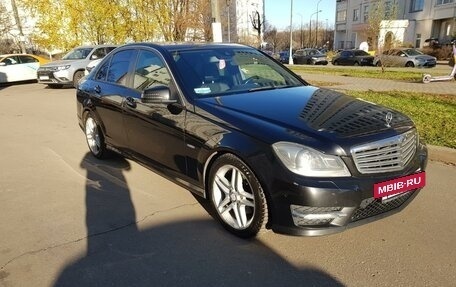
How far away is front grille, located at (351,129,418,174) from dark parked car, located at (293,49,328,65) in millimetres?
34749

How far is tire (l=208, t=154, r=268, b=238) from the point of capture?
3.14 m

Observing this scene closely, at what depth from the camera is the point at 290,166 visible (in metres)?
2.91

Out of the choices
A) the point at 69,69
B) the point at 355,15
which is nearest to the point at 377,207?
the point at 69,69

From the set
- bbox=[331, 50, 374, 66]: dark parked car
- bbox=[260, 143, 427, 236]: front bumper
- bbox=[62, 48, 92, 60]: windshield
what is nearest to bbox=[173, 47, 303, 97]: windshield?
bbox=[260, 143, 427, 236]: front bumper

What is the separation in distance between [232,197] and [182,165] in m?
0.71

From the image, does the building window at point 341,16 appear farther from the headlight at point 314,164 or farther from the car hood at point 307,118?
the headlight at point 314,164

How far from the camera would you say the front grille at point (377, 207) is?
117 inches

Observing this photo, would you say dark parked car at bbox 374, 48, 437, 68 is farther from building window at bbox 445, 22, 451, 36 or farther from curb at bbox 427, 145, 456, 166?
curb at bbox 427, 145, 456, 166

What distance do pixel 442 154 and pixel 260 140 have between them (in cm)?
350

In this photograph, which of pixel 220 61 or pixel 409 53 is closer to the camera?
pixel 220 61

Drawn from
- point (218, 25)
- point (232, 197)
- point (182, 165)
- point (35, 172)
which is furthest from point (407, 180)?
point (218, 25)

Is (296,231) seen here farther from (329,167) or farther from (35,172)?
(35,172)

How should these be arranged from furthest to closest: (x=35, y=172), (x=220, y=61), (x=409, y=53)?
1. (x=409, y=53)
2. (x=35, y=172)
3. (x=220, y=61)

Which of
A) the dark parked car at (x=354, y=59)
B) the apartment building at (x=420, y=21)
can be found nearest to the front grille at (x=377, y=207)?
the dark parked car at (x=354, y=59)
